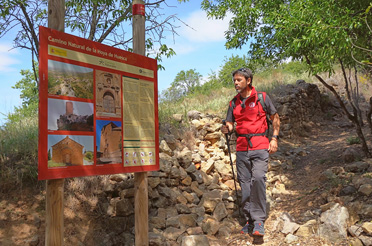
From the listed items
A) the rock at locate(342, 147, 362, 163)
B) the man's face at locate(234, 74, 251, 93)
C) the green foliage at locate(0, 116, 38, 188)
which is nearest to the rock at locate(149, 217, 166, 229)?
the green foliage at locate(0, 116, 38, 188)

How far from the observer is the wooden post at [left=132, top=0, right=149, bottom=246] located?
3.31 metres

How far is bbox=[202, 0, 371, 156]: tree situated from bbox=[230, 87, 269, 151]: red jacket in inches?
54.7

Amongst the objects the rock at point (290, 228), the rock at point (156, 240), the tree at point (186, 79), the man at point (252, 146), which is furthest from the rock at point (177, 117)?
the tree at point (186, 79)

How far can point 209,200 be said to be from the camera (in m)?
4.88

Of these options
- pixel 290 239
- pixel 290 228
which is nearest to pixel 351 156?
pixel 290 228

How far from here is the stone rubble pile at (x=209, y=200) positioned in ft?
12.3

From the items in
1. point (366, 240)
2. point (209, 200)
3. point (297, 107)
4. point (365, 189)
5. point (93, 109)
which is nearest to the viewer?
point (93, 109)

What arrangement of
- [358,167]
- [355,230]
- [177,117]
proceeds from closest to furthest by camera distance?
1. [355,230]
2. [358,167]
3. [177,117]

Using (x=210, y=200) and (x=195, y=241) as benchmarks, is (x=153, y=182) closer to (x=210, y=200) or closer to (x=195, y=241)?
(x=210, y=200)

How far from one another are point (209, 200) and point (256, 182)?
1209mm

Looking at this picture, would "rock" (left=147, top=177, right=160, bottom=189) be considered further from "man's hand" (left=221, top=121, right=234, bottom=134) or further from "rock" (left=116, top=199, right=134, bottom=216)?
"man's hand" (left=221, top=121, right=234, bottom=134)

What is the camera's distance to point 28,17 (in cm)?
565

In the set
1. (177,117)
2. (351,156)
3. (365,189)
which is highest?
(177,117)

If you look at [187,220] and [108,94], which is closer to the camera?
[108,94]
